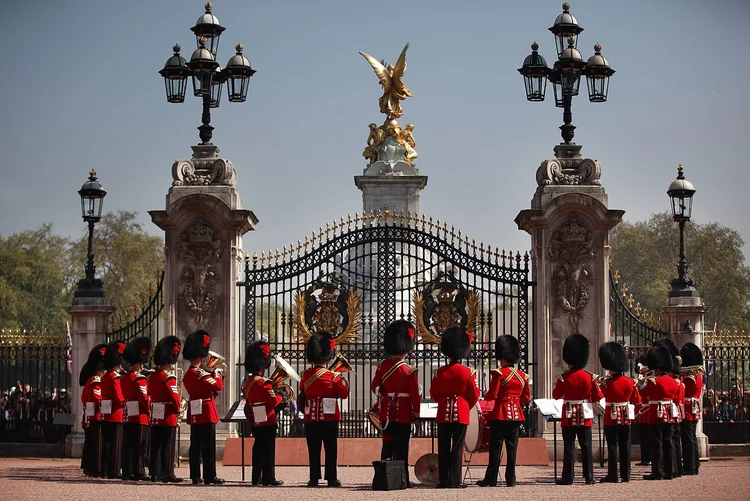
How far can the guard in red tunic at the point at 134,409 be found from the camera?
1694cm

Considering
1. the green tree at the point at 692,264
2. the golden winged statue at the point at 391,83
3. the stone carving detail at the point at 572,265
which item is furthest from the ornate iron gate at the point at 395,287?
the green tree at the point at 692,264

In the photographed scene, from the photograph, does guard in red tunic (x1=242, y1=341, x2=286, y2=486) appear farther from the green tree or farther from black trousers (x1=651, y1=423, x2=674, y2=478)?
the green tree

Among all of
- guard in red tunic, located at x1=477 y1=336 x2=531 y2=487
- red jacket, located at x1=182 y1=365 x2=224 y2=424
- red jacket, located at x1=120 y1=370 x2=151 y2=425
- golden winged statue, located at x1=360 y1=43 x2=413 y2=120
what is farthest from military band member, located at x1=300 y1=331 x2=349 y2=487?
golden winged statue, located at x1=360 y1=43 x2=413 y2=120

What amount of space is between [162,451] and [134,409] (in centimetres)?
71

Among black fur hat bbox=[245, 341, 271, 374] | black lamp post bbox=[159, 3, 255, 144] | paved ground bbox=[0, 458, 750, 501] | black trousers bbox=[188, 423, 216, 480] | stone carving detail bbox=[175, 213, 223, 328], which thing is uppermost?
black lamp post bbox=[159, 3, 255, 144]

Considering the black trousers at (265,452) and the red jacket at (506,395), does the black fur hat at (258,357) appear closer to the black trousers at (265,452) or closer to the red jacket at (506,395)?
the black trousers at (265,452)

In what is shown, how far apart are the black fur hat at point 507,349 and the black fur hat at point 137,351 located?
14.7 ft

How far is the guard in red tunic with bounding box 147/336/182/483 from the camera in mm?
16578

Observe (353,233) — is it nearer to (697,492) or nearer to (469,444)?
(469,444)

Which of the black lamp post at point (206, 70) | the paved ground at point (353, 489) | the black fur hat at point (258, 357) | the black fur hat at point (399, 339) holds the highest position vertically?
the black lamp post at point (206, 70)

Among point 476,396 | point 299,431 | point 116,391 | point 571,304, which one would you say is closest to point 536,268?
point 571,304

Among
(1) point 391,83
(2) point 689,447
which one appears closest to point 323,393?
(2) point 689,447

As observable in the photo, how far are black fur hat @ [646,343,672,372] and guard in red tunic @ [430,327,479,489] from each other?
295 centimetres

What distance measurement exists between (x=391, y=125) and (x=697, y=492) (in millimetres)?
17823
